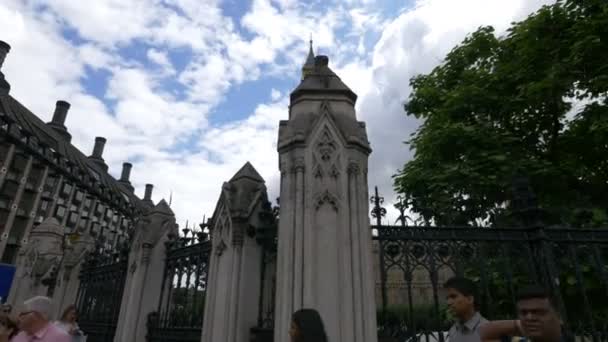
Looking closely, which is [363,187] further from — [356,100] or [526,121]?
[526,121]

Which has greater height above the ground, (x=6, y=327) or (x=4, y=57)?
(x=4, y=57)

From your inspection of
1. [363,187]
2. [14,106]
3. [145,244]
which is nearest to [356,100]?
[363,187]

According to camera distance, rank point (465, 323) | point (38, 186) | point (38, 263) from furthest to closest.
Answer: point (38, 186), point (38, 263), point (465, 323)

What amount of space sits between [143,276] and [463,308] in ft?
18.3

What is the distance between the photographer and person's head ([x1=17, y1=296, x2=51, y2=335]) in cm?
411

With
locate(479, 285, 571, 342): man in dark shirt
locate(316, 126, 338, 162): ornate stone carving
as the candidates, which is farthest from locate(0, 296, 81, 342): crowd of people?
locate(479, 285, 571, 342): man in dark shirt

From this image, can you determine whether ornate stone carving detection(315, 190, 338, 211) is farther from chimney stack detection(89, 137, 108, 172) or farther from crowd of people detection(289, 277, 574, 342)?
chimney stack detection(89, 137, 108, 172)

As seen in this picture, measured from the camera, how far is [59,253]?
11.6 m

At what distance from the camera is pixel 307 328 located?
242 centimetres

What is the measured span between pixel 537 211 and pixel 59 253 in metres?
12.5

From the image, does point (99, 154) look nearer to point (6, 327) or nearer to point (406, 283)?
point (6, 327)

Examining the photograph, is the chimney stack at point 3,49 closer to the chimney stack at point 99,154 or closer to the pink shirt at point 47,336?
the chimney stack at point 99,154

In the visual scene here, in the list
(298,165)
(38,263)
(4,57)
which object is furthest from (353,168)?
(4,57)

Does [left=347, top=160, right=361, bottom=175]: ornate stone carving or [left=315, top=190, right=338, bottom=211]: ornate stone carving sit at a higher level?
[left=347, top=160, right=361, bottom=175]: ornate stone carving
